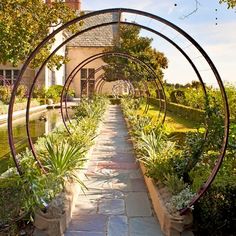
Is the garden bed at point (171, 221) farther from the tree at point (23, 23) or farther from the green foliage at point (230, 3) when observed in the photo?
the tree at point (23, 23)

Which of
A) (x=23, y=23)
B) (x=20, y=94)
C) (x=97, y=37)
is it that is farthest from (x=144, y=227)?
(x=97, y=37)

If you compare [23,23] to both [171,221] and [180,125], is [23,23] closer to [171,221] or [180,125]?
[180,125]

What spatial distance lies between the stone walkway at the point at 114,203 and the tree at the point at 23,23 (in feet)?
28.0

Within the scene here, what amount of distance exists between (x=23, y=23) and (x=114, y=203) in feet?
40.4

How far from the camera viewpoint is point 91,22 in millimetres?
41344

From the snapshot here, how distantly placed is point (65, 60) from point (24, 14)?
155 inches

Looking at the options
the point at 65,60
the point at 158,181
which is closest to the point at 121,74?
the point at 65,60

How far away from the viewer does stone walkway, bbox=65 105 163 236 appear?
14.4 feet

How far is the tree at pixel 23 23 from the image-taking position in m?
15.2

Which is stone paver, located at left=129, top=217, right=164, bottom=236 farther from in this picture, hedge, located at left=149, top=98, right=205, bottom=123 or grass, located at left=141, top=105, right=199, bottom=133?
hedge, located at left=149, top=98, right=205, bottom=123

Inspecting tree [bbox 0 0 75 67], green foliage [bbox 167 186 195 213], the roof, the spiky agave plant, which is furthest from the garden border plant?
the roof

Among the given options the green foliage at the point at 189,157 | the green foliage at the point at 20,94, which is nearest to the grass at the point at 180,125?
the green foliage at the point at 189,157

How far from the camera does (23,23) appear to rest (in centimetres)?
1603

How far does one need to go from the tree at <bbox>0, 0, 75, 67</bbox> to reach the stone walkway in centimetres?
854
